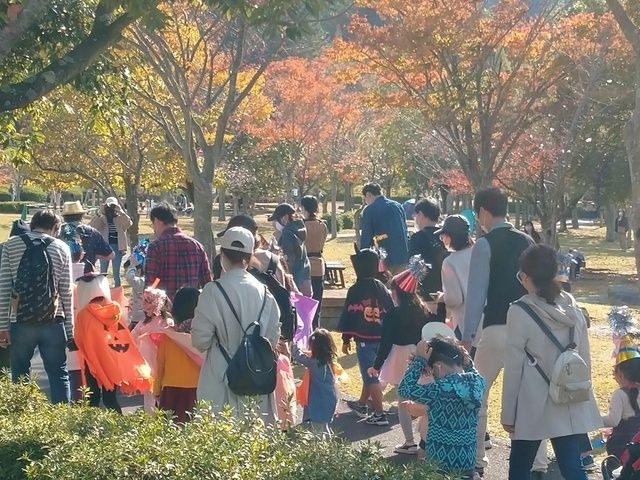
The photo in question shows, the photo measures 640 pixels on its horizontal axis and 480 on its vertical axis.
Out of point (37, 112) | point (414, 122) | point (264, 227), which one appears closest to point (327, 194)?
point (264, 227)

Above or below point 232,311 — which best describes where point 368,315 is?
below

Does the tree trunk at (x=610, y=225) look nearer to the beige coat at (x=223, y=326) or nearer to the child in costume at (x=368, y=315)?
the child in costume at (x=368, y=315)

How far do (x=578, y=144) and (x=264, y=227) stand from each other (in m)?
17.4

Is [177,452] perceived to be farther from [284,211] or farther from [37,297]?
[284,211]

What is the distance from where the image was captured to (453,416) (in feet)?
16.2

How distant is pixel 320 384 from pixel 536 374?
2.05 m

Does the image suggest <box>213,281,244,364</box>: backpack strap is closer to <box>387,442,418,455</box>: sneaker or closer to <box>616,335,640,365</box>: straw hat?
<box>387,442,418,455</box>: sneaker

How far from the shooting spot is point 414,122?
1548 inches

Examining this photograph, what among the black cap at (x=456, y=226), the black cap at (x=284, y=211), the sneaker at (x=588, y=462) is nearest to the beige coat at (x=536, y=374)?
the sneaker at (x=588, y=462)

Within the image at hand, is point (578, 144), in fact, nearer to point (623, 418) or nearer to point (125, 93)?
point (125, 93)

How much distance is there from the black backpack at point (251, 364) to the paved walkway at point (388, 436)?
1.12 metres

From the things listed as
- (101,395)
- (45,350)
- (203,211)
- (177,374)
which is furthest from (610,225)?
(177,374)

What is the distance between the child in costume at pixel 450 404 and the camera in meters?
4.92

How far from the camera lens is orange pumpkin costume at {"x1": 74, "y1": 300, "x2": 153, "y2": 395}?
7.12 meters
